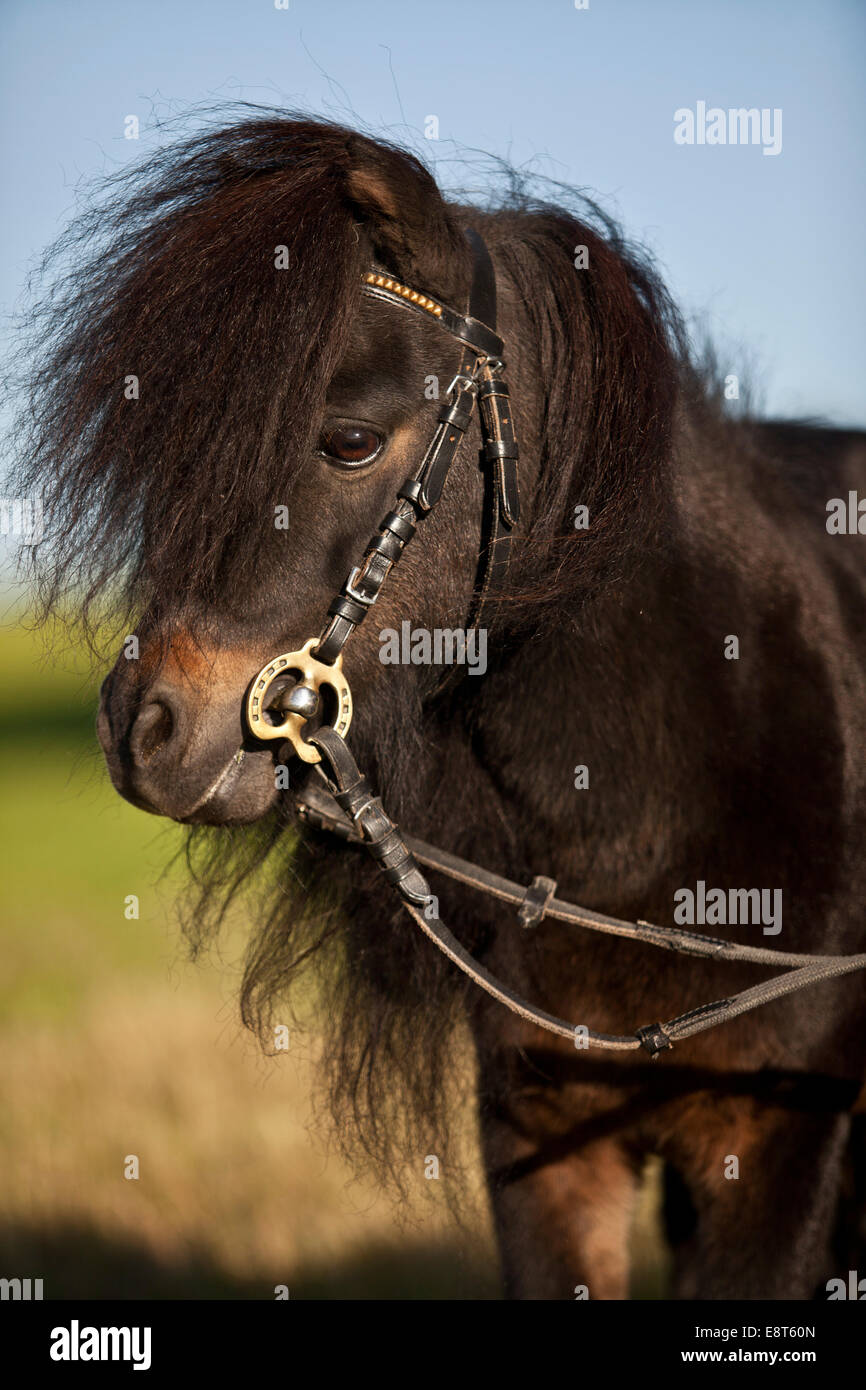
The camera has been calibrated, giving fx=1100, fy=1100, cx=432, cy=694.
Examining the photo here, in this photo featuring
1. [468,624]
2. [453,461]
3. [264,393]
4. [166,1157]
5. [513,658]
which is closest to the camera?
[264,393]

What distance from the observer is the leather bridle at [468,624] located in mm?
2131

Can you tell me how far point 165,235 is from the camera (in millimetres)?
2178

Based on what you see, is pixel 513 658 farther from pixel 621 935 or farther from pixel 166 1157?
pixel 166 1157

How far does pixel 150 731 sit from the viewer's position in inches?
81.4

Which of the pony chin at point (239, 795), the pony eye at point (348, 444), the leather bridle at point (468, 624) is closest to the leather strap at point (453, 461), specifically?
the leather bridle at point (468, 624)

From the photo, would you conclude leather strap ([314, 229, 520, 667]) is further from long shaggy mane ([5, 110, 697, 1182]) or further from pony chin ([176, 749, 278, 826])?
pony chin ([176, 749, 278, 826])

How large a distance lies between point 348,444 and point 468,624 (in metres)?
0.49

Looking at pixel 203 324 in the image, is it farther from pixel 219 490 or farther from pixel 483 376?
pixel 483 376

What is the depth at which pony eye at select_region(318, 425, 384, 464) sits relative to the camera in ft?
6.95

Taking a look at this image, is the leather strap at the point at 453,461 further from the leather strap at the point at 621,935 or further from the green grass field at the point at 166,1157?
the green grass field at the point at 166,1157

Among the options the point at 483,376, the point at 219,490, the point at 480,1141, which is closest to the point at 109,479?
the point at 219,490

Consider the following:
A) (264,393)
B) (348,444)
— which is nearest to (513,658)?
(348,444)

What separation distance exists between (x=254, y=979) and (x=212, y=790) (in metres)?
1.05

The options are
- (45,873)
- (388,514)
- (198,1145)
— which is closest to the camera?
(388,514)
